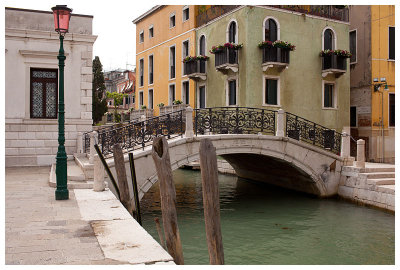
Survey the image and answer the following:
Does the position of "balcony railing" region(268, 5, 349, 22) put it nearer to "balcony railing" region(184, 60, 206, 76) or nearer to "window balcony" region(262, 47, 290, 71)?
"window balcony" region(262, 47, 290, 71)

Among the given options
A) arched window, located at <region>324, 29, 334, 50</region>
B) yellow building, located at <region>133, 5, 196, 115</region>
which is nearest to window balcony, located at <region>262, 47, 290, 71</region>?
arched window, located at <region>324, 29, 334, 50</region>

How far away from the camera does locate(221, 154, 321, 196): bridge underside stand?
1351cm

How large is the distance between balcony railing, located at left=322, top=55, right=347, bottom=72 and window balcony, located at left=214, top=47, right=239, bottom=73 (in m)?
3.88

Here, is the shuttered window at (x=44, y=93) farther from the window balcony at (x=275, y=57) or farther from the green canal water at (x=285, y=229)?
the window balcony at (x=275, y=57)

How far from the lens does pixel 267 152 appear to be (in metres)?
12.2

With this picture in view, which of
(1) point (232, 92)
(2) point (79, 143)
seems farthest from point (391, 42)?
(2) point (79, 143)

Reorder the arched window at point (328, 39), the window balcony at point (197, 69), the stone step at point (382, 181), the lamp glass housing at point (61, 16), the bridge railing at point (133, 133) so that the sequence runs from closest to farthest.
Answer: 1. the lamp glass housing at point (61, 16)
2. the bridge railing at point (133, 133)
3. the stone step at point (382, 181)
4. the arched window at point (328, 39)
5. the window balcony at point (197, 69)

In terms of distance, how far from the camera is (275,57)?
1619 cm

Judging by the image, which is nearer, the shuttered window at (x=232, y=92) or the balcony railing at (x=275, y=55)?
the balcony railing at (x=275, y=55)

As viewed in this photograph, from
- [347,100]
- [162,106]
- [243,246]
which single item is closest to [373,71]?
[347,100]

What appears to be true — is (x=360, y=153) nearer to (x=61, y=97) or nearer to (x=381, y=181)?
(x=381, y=181)

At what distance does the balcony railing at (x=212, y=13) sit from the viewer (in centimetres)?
1769

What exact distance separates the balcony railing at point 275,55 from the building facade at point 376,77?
4.53 m

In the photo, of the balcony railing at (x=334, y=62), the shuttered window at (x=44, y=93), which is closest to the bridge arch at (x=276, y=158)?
the shuttered window at (x=44, y=93)
